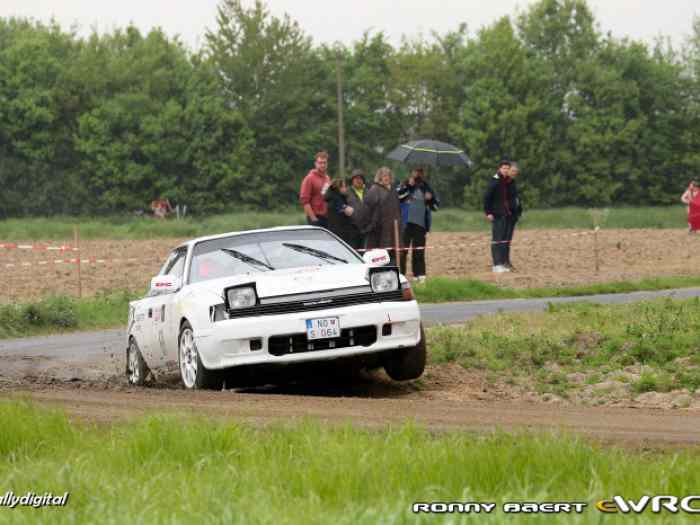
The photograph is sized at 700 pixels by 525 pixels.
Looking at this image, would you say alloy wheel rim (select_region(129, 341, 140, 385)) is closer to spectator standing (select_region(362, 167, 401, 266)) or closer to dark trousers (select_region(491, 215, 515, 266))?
spectator standing (select_region(362, 167, 401, 266))

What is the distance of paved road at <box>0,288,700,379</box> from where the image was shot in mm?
14945

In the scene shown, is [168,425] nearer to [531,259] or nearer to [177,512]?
[177,512]

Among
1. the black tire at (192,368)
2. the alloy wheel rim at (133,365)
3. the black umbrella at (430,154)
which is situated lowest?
the alloy wheel rim at (133,365)

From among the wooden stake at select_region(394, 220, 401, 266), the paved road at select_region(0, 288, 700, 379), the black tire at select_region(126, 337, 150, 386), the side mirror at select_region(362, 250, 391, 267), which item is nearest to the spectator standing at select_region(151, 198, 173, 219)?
the wooden stake at select_region(394, 220, 401, 266)

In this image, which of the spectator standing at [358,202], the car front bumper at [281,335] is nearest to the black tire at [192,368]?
the car front bumper at [281,335]

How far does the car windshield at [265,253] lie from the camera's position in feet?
40.2

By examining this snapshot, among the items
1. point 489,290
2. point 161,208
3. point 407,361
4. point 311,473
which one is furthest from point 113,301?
point 161,208

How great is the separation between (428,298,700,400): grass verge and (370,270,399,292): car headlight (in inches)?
56.6

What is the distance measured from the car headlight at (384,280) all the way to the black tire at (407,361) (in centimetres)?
42

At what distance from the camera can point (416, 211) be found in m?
25.2

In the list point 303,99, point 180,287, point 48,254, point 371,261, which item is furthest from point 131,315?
point 303,99

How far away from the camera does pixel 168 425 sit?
8.02 m

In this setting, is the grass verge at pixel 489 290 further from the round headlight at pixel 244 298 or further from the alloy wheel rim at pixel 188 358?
the round headlight at pixel 244 298

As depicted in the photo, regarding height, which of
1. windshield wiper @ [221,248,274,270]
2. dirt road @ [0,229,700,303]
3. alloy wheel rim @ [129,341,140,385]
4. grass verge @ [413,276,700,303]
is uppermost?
windshield wiper @ [221,248,274,270]
